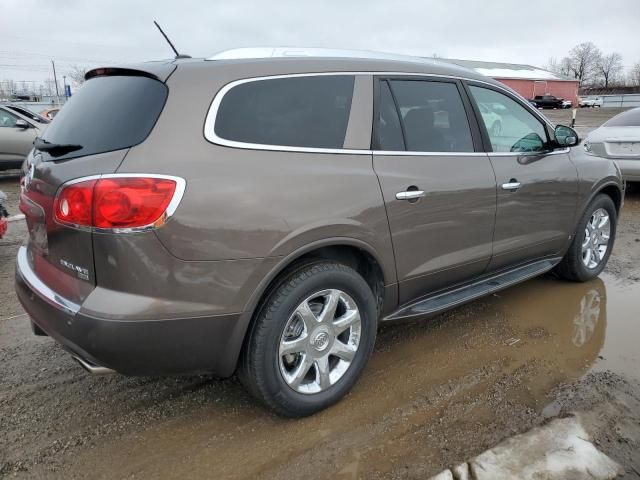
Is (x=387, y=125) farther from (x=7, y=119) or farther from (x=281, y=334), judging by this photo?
(x=7, y=119)

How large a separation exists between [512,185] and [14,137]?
10.2m

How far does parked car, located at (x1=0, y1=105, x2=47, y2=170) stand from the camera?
33.6 feet

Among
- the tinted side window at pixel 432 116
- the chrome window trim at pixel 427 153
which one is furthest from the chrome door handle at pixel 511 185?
the tinted side window at pixel 432 116

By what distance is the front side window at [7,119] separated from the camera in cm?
1041

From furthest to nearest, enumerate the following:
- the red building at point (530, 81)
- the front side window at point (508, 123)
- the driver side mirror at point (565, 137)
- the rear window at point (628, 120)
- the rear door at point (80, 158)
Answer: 1. the red building at point (530, 81)
2. the rear window at point (628, 120)
3. the driver side mirror at point (565, 137)
4. the front side window at point (508, 123)
5. the rear door at point (80, 158)

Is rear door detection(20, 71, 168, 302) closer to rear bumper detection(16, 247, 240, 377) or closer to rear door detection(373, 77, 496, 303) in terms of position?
rear bumper detection(16, 247, 240, 377)

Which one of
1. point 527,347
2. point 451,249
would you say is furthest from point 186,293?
point 527,347

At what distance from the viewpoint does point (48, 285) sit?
2.42 m

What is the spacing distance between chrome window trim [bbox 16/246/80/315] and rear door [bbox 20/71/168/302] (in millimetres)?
30

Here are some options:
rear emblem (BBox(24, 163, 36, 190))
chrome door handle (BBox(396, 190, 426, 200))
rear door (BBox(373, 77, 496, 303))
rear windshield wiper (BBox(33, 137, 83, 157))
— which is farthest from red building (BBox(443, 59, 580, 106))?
rear windshield wiper (BBox(33, 137, 83, 157))

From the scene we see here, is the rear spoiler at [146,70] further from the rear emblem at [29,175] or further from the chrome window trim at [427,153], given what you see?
the chrome window trim at [427,153]

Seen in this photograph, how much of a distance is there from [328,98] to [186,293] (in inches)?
50.1

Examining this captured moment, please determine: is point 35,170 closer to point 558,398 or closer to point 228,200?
point 228,200

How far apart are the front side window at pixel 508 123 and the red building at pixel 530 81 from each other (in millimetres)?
61495
